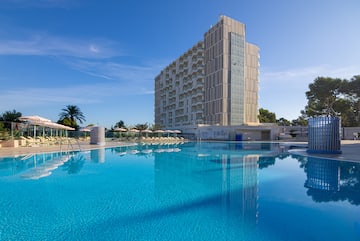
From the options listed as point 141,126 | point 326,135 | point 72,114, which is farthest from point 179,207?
point 72,114

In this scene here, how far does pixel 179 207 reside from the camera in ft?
16.0

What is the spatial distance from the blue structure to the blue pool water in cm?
691

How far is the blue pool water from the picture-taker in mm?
3590

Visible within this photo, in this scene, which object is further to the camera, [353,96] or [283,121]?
[283,121]

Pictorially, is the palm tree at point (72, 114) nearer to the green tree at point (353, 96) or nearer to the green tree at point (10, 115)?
the green tree at point (10, 115)

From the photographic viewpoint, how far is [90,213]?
175 inches

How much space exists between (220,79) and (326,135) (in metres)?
32.0

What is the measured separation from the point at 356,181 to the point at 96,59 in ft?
78.0

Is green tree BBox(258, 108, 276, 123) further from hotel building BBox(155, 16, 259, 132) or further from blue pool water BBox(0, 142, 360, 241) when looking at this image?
blue pool water BBox(0, 142, 360, 241)

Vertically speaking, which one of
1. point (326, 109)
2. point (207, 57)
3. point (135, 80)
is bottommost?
point (326, 109)

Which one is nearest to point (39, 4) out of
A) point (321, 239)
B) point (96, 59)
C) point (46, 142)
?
point (96, 59)

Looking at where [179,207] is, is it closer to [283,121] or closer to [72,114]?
[72,114]

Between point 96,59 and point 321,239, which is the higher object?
point 96,59

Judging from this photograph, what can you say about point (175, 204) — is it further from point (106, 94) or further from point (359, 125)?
point (359, 125)
